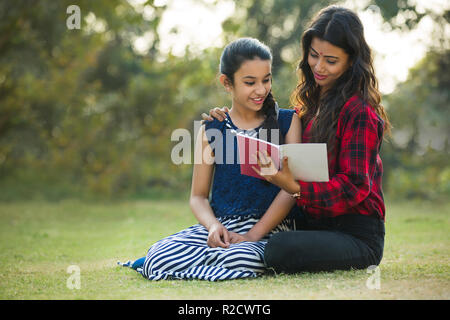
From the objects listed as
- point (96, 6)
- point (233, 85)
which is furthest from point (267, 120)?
point (96, 6)

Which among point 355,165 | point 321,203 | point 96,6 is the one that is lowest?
point 321,203

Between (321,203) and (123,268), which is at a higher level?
(321,203)

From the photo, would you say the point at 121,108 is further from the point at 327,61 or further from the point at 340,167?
the point at 340,167

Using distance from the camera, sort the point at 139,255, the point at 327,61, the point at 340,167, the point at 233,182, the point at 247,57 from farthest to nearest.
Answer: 1. the point at 139,255
2. the point at 233,182
3. the point at 247,57
4. the point at 327,61
5. the point at 340,167

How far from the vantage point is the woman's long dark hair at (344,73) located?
10.5 feet

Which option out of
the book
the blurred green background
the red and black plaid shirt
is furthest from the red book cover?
the blurred green background

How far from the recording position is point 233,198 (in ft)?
11.6

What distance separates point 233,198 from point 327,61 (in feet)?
3.39

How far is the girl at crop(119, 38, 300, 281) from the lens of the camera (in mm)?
3133

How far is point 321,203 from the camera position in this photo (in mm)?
3078

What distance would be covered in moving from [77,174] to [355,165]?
25.3 ft

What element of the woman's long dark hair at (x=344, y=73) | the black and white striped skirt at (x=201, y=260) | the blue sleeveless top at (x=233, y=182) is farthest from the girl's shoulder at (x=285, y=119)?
the black and white striped skirt at (x=201, y=260)

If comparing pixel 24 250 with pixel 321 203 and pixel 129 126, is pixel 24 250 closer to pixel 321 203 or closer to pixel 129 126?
pixel 321 203

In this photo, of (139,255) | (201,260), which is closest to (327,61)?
(201,260)
